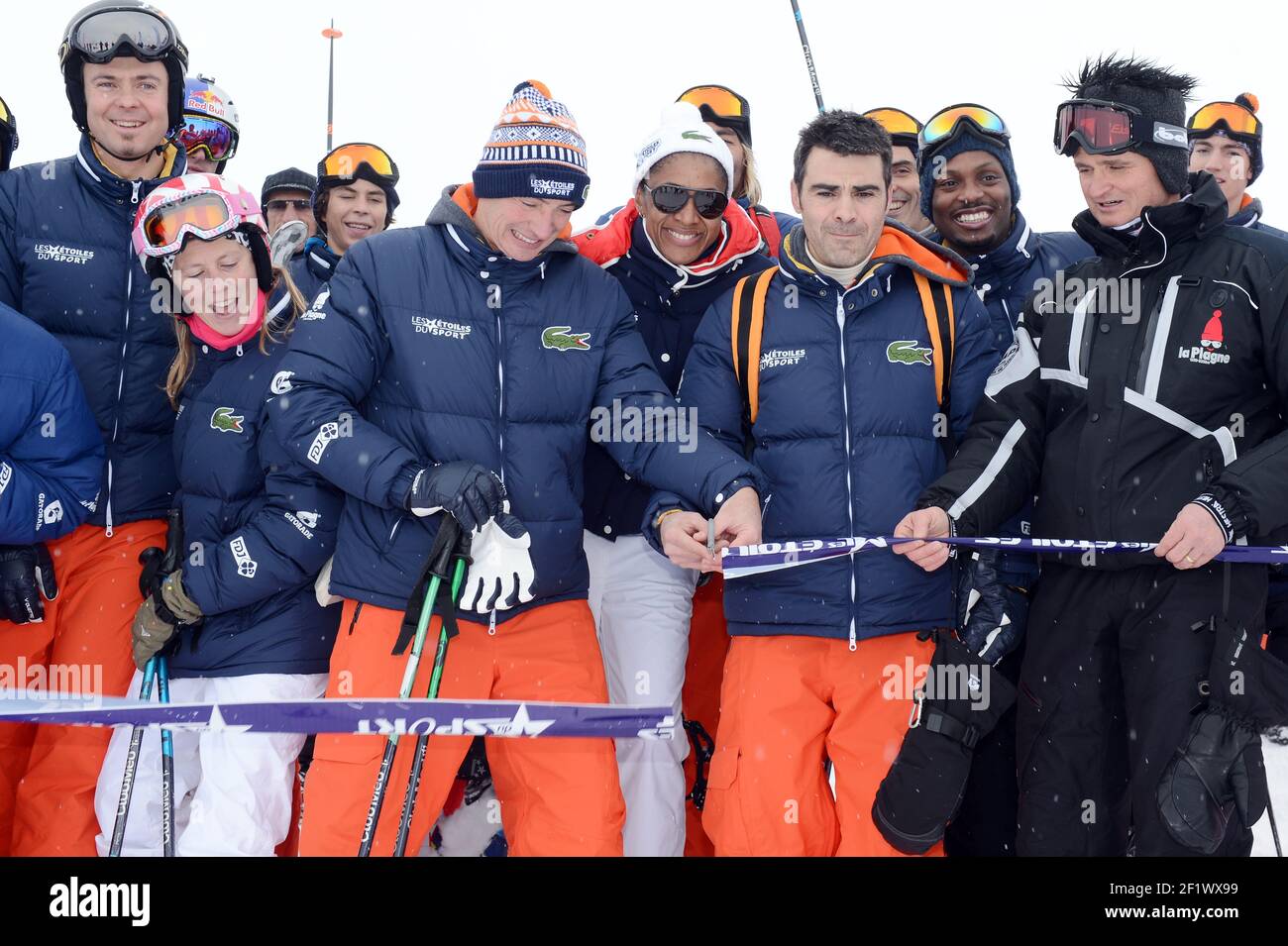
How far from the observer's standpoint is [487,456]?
12.7ft

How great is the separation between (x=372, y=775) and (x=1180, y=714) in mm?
2462

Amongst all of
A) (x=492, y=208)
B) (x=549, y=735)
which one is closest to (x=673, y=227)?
(x=492, y=208)

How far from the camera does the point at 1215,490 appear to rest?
336cm

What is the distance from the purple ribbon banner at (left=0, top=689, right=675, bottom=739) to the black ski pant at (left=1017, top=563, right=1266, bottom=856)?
1283mm

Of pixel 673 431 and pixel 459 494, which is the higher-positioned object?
pixel 673 431

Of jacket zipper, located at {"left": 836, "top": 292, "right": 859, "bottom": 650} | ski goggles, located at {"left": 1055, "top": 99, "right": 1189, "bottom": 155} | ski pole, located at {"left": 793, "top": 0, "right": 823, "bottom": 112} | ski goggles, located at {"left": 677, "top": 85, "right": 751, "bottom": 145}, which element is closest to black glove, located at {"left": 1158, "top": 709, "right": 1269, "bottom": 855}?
jacket zipper, located at {"left": 836, "top": 292, "right": 859, "bottom": 650}

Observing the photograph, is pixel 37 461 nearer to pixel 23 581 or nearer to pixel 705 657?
pixel 23 581

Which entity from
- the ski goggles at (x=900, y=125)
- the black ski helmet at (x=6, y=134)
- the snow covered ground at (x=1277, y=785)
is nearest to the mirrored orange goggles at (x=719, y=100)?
the ski goggles at (x=900, y=125)

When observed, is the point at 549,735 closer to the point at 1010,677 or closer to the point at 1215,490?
the point at 1010,677

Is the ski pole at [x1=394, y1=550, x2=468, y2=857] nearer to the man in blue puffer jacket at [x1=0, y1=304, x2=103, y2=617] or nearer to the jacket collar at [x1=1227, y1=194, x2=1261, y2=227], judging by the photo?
the man in blue puffer jacket at [x1=0, y1=304, x2=103, y2=617]

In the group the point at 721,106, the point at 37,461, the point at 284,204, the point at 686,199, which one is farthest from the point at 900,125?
the point at 37,461

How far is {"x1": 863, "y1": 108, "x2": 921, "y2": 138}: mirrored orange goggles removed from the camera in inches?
226

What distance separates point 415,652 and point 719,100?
10.6ft

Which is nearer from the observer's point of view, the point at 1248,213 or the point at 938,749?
the point at 938,749
